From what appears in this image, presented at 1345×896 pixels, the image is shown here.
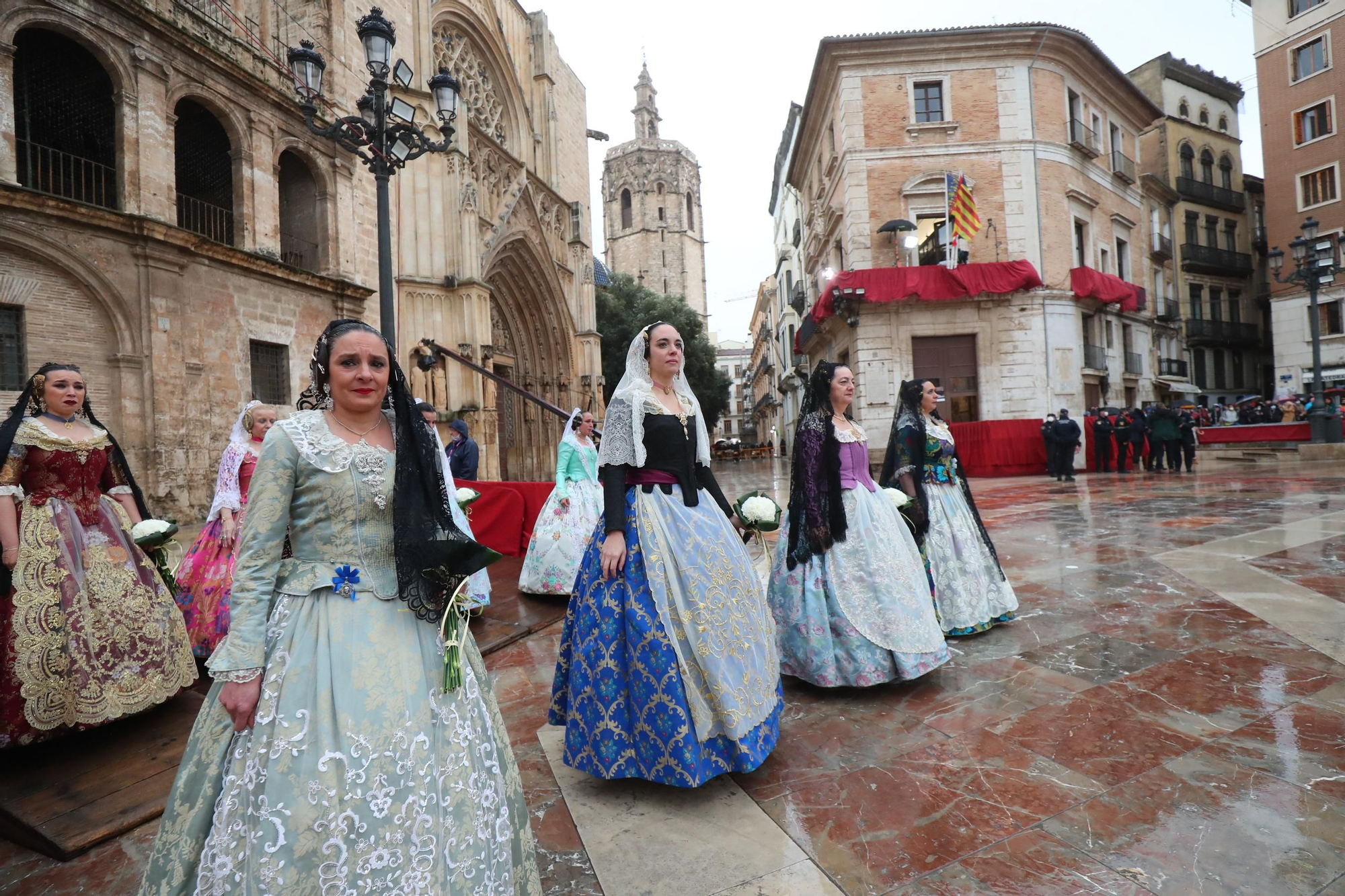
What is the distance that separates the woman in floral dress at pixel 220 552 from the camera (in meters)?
4.23

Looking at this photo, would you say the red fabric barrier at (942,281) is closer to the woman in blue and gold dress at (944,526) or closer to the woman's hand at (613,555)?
the woman in blue and gold dress at (944,526)

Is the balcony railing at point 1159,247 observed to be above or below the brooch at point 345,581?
above

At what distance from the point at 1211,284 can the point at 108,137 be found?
40238 millimetres

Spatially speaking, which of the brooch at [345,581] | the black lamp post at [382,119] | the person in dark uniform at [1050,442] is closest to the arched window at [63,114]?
the black lamp post at [382,119]

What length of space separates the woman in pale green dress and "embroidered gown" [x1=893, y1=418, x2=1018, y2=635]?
3.31 metres

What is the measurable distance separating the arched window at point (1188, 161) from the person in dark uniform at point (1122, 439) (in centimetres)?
2014

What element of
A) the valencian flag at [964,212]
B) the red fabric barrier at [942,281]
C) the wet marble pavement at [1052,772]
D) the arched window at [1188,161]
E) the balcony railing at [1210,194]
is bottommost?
the wet marble pavement at [1052,772]

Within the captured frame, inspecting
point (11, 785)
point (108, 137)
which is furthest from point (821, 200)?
point (11, 785)

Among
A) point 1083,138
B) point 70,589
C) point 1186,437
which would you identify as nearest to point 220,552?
point 70,589

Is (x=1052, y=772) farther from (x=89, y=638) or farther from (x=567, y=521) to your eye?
(x=89, y=638)

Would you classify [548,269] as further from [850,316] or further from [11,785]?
[11,785]

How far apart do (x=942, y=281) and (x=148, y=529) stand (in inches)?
686

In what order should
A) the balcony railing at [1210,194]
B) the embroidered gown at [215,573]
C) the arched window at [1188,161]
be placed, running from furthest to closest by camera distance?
the arched window at [1188,161] < the balcony railing at [1210,194] < the embroidered gown at [215,573]

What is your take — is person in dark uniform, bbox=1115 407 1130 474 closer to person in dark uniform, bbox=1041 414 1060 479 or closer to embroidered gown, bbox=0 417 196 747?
person in dark uniform, bbox=1041 414 1060 479
